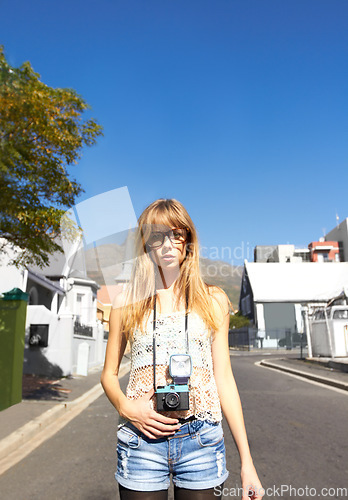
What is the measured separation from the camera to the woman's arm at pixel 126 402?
1582 mm

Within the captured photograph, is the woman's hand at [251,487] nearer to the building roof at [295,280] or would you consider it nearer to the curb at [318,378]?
the curb at [318,378]

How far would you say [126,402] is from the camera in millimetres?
1679

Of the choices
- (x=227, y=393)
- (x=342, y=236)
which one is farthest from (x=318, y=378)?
(x=342, y=236)

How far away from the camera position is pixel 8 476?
4688 millimetres

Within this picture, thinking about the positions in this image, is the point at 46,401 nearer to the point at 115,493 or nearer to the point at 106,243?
the point at 115,493

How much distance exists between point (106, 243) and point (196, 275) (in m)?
0.63

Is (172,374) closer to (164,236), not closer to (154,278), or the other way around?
(154,278)

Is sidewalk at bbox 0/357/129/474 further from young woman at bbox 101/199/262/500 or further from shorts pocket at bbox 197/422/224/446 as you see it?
shorts pocket at bbox 197/422/224/446

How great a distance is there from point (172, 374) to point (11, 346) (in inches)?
361

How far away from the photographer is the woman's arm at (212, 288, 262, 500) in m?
1.66

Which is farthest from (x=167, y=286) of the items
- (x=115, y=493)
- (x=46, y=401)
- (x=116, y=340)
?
(x=46, y=401)

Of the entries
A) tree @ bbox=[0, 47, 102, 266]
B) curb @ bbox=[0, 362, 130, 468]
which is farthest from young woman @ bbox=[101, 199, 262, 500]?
tree @ bbox=[0, 47, 102, 266]

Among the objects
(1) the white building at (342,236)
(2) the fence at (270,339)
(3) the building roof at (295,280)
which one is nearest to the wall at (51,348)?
(2) the fence at (270,339)

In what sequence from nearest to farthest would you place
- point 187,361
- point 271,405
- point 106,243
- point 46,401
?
point 187,361 < point 106,243 < point 271,405 < point 46,401
